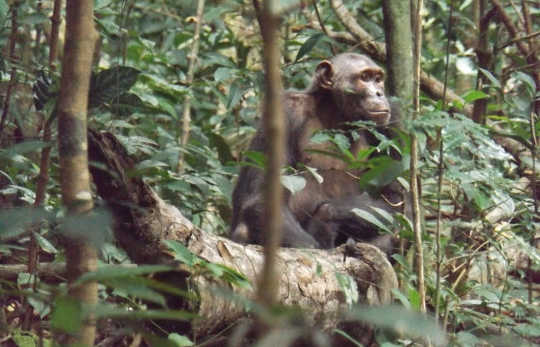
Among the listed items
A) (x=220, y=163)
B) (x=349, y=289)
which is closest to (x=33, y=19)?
(x=349, y=289)

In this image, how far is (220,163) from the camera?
5.70m

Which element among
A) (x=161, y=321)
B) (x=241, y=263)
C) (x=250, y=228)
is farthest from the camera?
(x=250, y=228)

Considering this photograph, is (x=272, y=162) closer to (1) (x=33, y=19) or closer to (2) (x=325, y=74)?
(1) (x=33, y=19)

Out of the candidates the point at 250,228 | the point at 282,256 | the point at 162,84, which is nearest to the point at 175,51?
the point at 162,84

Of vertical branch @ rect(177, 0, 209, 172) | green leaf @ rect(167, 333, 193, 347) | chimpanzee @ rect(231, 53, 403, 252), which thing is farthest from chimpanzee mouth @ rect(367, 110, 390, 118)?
green leaf @ rect(167, 333, 193, 347)

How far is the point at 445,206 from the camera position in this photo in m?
5.81

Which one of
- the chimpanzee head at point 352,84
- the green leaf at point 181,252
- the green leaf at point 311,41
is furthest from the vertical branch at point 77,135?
the chimpanzee head at point 352,84

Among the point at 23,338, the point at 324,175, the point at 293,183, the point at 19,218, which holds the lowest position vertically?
the point at 23,338

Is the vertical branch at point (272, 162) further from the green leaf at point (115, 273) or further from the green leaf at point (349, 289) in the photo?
the green leaf at point (349, 289)

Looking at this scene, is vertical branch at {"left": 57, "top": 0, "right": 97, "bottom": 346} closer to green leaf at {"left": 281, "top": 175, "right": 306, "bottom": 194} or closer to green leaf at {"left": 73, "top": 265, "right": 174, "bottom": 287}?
green leaf at {"left": 73, "top": 265, "right": 174, "bottom": 287}

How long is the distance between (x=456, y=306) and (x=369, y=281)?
0.44m

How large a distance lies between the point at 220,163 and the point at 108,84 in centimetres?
277

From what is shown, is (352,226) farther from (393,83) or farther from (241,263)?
(241,263)

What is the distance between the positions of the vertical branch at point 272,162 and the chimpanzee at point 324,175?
3899 millimetres
